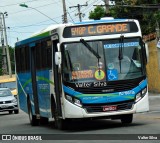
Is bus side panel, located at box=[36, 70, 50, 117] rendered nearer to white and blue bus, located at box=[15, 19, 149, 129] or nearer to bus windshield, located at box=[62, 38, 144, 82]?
white and blue bus, located at box=[15, 19, 149, 129]

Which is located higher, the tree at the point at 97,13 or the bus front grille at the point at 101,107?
the tree at the point at 97,13

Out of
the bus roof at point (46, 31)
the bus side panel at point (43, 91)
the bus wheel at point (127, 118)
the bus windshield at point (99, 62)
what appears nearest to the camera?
the bus windshield at point (99, 62)

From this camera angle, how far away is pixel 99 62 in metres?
16.2

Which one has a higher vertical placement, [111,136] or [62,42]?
[62,42]

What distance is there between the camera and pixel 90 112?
16094 mm

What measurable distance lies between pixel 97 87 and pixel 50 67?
7.05 feet

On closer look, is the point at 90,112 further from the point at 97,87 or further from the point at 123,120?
the point at 123,120

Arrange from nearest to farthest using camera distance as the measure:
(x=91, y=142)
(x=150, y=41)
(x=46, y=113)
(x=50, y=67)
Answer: (x=91, y=142)
(x=50, y=67)
(x=46, y=113)
(x=150, y=41)

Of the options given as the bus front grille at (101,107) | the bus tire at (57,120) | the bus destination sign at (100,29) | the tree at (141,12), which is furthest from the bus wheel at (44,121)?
the tree at (141,12)

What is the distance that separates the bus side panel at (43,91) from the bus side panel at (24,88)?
1498mm

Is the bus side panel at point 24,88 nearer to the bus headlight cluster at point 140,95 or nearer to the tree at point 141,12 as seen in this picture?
the bus headlight cluster at point 140,95

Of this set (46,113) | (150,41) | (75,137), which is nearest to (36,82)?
(46,113)

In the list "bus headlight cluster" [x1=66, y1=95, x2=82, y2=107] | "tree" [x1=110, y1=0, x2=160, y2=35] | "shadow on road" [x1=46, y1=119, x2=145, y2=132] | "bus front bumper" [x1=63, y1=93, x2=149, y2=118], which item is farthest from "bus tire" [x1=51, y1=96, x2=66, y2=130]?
"tree" [x1=110, y1=0, x2=160, y2=35]

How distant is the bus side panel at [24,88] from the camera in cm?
2144
